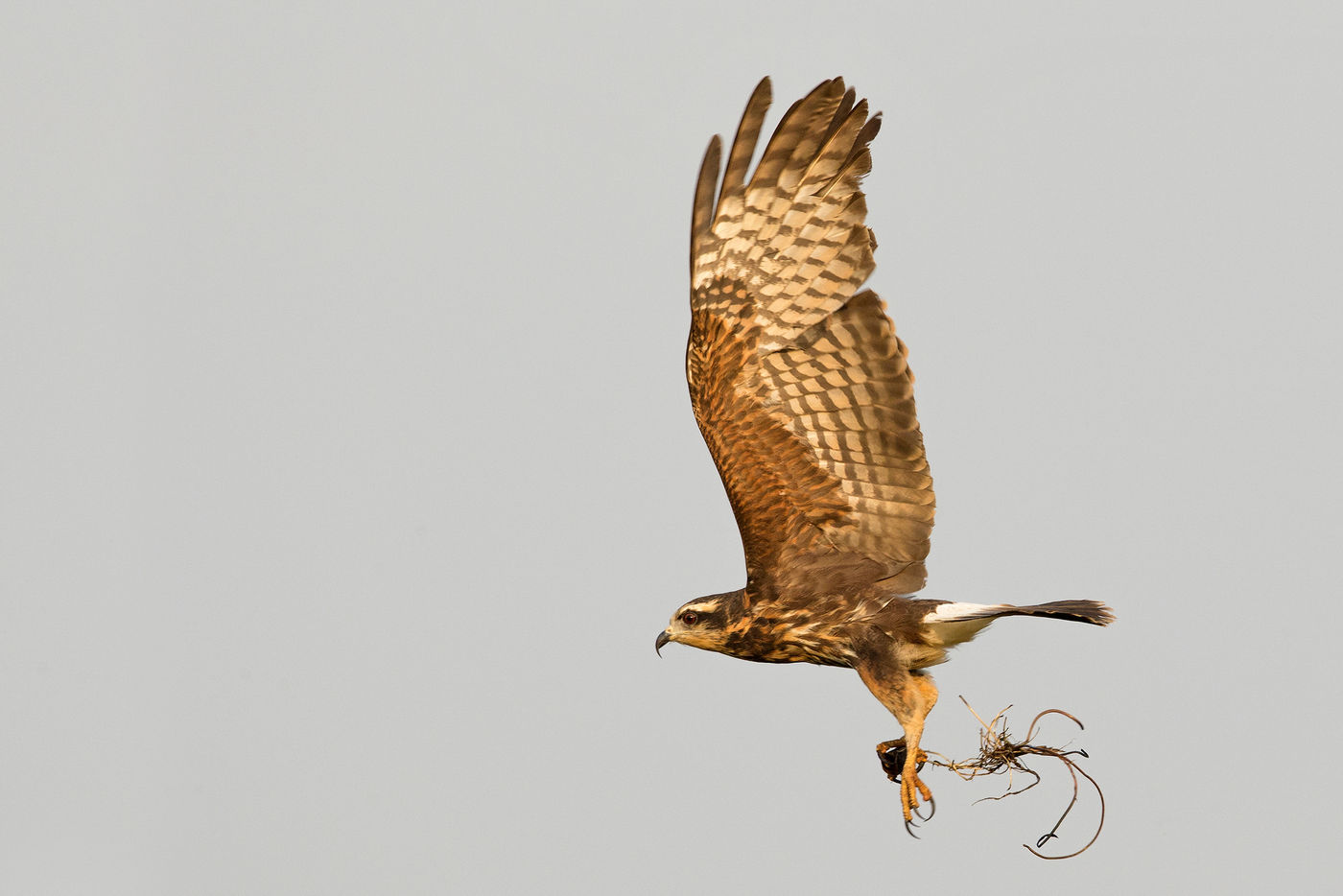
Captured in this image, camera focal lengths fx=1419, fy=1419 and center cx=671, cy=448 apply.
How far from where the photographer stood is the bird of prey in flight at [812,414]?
6.82 meters

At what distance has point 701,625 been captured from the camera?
283 inches

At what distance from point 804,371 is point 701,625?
4.54 ft

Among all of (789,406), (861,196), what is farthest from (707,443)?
(861,196)

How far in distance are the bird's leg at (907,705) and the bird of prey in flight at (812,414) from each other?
0.05 feet

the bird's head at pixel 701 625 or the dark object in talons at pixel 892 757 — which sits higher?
the bird's head at pixel 701 625

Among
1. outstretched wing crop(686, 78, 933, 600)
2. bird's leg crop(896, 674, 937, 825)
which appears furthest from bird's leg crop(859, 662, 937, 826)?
outstretched wing crop(686, 78, 933, 600)

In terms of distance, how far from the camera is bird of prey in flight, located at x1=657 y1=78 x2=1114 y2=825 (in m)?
6.82

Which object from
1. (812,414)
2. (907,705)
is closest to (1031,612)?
(907,705)

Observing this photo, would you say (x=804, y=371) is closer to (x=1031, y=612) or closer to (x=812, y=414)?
(x=812, y=414)

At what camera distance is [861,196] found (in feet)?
22.5

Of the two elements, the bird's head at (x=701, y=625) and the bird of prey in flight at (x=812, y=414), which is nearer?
the bird of prey in flight at (x=812, y=414)

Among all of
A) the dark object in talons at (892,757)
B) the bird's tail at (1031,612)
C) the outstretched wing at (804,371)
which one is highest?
the outstretched wing at (804,371)

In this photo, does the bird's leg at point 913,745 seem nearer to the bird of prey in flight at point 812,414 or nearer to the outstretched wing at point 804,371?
the bird of prey in flight at point 812,414

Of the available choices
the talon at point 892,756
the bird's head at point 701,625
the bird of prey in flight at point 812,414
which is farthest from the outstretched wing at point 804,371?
the talon at point 892,756
